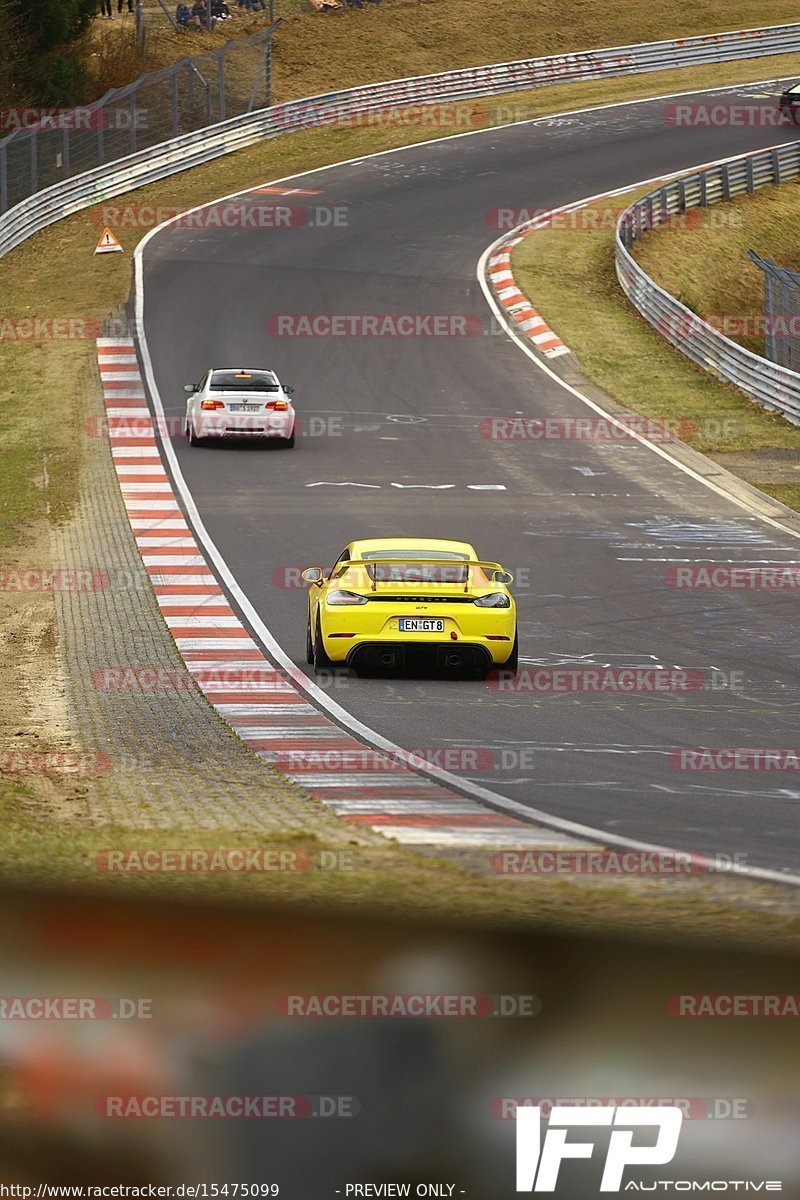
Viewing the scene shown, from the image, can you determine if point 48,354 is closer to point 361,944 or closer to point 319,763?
point 319,763

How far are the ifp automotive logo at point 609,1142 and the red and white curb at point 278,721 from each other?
4.00 metres

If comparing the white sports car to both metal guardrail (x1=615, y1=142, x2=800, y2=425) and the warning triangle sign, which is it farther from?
the warning triangle sign

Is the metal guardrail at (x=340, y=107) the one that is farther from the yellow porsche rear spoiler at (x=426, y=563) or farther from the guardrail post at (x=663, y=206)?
the yellow porsche rear spoiler at (x=426, y=563)

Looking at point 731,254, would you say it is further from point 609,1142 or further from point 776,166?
point 609,1142

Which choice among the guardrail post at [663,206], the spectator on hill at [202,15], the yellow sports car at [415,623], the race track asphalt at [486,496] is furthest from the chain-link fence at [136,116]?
the yellow sports car at [415,623]

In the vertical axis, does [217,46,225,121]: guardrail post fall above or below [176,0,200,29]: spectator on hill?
below

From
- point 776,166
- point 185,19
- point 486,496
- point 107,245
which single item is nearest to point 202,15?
point 185,19

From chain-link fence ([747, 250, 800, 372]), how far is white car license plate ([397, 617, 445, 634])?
20832 millimetres

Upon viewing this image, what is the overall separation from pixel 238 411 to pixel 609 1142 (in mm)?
25472

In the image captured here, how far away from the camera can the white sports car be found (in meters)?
29.7

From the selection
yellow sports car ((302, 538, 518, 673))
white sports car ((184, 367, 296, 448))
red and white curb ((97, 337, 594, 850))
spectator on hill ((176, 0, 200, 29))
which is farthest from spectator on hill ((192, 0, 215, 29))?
yellow sports car ((302, 538, 518, 673))

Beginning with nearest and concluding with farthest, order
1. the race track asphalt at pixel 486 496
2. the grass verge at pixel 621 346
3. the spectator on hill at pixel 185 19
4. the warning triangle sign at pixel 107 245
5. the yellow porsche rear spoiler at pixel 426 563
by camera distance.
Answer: the race track asphalt at pixel 486 496 < the yellow porsche rear spoiler at pixel 426 563 < the grass verge at pixel 621 346 < the warning triangle sign at pixel 107 245 < the spectator on hill at pixel 185 19

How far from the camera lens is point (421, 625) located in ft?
51.1

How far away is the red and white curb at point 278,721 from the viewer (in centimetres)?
997
